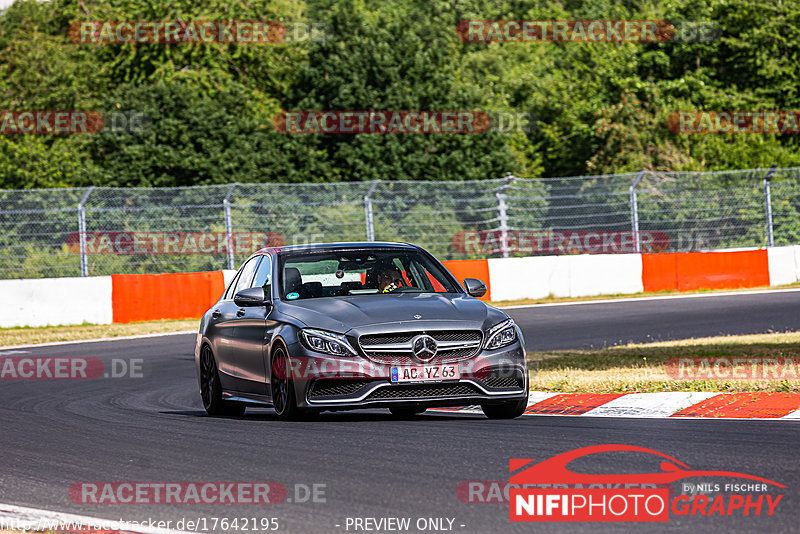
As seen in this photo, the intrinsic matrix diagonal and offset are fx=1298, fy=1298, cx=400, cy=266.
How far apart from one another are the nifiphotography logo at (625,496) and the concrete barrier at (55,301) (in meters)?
18.4

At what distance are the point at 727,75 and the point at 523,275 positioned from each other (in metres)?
26.8

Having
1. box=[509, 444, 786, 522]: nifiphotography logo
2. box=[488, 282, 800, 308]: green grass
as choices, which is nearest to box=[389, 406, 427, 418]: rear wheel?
box=[509, 444, 786, 522]: nifiphotography logo

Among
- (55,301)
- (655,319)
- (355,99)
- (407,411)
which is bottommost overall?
(407,411)

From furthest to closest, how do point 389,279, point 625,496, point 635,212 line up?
point 635,212
point 389,279
point 625,496

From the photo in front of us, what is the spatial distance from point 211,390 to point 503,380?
9.85 ft

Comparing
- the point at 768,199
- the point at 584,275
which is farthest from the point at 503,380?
the point at 768,199

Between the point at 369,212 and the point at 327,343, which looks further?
the point at 369,212

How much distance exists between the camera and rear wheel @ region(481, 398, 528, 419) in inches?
377

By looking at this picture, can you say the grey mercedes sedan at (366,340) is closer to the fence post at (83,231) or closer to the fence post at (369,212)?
the fence post at (83,231)

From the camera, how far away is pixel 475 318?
30.7ft

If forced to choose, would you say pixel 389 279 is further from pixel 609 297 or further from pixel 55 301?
pixel 609 297

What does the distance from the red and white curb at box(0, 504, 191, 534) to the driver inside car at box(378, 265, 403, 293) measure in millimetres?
4344

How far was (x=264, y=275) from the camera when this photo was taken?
10828 millimetres

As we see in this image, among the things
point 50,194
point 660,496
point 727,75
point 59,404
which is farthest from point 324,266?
point 727,75
